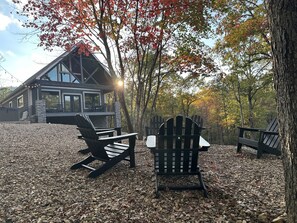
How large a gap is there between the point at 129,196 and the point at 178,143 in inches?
35.7

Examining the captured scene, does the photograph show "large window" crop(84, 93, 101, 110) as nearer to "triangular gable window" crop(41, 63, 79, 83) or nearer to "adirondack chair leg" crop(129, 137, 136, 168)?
"triangular gable window" crop(41, 63, 79, 83)

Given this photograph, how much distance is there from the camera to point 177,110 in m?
25.4

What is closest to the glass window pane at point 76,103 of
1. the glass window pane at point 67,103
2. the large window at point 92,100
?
the glass window pane at point 67,103

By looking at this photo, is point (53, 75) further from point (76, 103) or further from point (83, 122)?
point (83, 122)

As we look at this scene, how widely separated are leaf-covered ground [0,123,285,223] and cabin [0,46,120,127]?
1164 cm

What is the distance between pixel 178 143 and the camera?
2.73m

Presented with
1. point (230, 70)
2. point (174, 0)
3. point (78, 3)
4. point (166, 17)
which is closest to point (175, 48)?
point (166, 17)

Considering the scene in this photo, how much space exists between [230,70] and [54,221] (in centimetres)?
1446

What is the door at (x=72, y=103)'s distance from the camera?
55.5 ft

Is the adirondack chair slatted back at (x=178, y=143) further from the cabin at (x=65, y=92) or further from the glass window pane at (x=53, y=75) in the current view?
the glass window pane at (x=53, y=75)

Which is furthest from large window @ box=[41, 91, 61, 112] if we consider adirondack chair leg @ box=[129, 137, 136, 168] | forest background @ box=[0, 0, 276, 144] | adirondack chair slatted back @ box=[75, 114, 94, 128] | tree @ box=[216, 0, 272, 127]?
adirondack chair leg @ box=[129, 137, 136, 168]

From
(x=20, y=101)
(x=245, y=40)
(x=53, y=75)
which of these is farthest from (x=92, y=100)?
(x=245, y=40)

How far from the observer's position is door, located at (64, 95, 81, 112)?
16.9 m

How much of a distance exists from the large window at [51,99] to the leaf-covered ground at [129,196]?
12961 millimetres
